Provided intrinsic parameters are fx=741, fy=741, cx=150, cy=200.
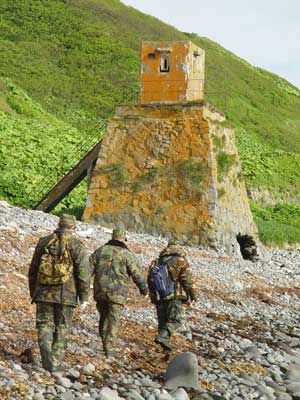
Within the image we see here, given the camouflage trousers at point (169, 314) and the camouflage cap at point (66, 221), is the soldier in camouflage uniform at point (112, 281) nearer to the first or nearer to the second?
the camouflage trousers at point (169, 314)

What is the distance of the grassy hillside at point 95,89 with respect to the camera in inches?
1405

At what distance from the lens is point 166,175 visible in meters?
23.2

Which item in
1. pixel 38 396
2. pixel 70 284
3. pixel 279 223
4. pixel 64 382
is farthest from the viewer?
pixel 279 223

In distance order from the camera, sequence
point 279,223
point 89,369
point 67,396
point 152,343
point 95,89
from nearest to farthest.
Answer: point 67,396 → point 89,369 → point 152,343 → point 279,223 → point 95,89

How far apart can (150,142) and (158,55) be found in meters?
2.81

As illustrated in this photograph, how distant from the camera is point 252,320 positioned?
14.4m

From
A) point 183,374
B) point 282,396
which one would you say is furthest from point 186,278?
point 282,396

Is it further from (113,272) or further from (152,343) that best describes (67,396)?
(152,343)

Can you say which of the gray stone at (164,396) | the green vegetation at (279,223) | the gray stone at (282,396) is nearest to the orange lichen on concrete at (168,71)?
the green vegetation at (279,223)

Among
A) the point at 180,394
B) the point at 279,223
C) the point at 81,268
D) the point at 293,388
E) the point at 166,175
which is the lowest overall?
the point at 293,388

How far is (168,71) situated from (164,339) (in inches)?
574

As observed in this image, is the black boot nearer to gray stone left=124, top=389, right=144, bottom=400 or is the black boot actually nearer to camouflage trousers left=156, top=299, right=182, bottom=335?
camouflage trousers left=156, top=299, right=182, bottom=335

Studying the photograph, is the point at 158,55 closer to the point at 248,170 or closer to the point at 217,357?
the point at 217,357

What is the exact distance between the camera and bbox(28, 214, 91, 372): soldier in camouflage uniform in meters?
8.23
